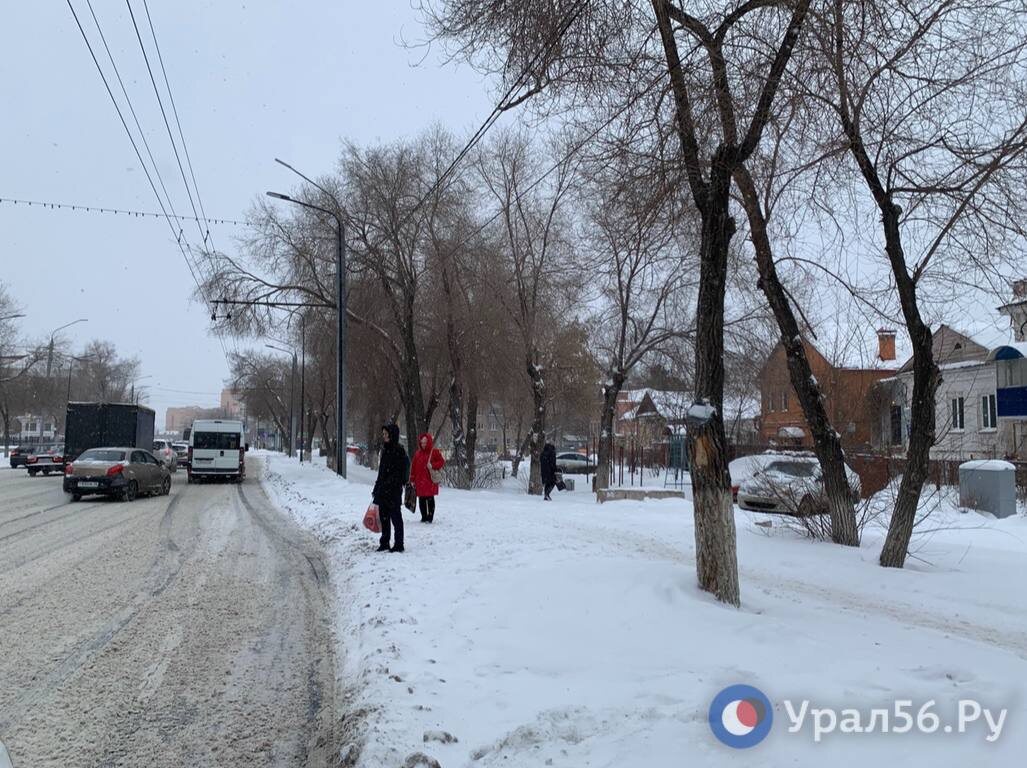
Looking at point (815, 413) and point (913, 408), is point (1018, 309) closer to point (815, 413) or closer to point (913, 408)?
point (913, 408)

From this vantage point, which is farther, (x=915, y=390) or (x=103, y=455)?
(x=103, y=455)

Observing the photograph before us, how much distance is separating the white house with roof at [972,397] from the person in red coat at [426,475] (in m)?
7.74

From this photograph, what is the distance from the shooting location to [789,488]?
12.8 metres

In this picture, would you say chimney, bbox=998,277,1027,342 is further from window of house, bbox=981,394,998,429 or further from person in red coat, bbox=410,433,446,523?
window of house, bbox=981,394,998,429

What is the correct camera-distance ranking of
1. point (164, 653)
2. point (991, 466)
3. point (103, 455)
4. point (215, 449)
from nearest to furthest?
point (164, 653), point (991, 466), point (103, 455), point (215, 449)

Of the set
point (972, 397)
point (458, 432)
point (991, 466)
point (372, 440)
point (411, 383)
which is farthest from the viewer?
point (372, 440)

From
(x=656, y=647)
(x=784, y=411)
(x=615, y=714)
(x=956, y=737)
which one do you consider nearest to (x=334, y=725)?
(x=615, y=714)

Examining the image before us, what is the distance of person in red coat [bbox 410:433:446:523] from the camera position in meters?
12.7

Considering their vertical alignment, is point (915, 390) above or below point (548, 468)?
above

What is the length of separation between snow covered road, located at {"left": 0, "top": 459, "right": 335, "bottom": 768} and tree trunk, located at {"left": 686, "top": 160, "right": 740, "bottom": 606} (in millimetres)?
3441

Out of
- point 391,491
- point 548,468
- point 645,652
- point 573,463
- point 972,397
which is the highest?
point 972,397

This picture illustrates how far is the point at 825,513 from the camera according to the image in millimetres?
Result: 11859

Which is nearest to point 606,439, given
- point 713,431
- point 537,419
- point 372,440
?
point 537,419

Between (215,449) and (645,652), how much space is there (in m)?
29.2
